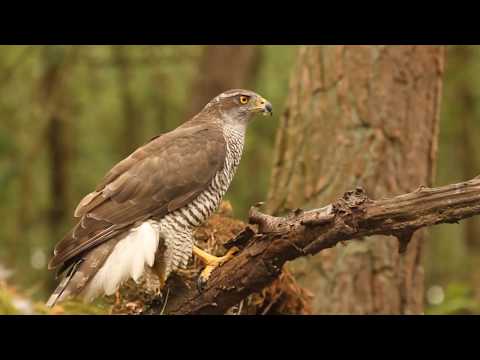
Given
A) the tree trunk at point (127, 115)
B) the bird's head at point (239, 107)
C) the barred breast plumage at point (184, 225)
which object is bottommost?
the barred breast plumage at point (184, 225)

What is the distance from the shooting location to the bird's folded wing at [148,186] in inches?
188

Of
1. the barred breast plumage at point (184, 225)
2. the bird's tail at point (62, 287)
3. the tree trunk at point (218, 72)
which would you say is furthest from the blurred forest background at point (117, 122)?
the bird's tail at point (62, 287)

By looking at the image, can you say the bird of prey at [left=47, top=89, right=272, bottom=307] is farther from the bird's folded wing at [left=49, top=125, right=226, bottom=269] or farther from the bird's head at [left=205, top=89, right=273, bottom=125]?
the bird's head at [left=205, top=89, right=273, bottom=125]

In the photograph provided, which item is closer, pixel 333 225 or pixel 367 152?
pixel 333 225

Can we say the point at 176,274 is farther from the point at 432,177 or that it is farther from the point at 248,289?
the point at 432,177

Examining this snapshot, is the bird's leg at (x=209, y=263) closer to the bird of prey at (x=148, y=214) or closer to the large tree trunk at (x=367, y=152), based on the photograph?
the bird of prey at (x=148, y=214)

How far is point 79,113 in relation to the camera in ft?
41.4

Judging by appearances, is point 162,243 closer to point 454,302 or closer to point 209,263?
point 209,263

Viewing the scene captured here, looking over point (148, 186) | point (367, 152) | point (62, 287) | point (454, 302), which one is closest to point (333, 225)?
point (148, 186)

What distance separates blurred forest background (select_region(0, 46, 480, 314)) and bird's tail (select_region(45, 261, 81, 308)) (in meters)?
5.89

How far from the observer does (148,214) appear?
502cm

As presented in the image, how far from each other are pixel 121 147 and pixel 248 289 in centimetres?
1052

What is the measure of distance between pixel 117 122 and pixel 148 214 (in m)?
10.7

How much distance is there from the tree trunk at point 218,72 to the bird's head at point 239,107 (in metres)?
4.23
